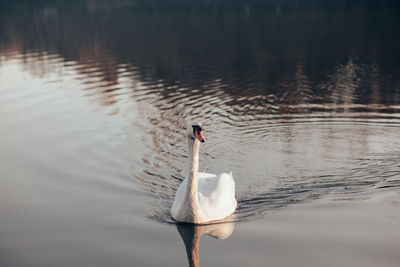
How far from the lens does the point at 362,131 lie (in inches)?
573

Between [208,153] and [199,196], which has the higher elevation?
[199,196]

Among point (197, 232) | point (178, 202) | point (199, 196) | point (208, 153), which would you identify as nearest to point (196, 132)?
point (199, 196)

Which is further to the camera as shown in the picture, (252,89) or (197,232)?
(252,89)

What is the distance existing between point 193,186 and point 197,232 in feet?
2.63

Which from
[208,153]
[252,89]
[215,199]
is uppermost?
[215,199]

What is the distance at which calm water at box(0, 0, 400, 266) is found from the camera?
28.7 feet

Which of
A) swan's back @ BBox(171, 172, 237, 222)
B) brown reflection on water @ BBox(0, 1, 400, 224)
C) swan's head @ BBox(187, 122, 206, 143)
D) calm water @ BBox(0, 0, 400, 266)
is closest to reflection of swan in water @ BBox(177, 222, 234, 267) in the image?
calm water @ BBox(0, 0, 400, 266)

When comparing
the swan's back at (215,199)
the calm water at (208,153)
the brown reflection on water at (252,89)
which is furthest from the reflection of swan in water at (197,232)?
the brown reflection on water at (252,89)

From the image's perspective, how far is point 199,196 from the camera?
9.48m

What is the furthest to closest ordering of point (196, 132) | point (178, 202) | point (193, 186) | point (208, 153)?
point (208, 153), point (178, 202), point (193, 186), point (196, 132)

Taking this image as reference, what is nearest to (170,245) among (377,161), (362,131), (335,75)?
(377,161)

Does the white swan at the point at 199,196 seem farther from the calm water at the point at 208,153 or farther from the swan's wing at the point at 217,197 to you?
the calm water at the point at 208,153

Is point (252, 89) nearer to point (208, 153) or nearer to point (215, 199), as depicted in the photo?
point (208, 153)

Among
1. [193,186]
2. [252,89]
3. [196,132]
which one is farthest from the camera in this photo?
[252,89]
